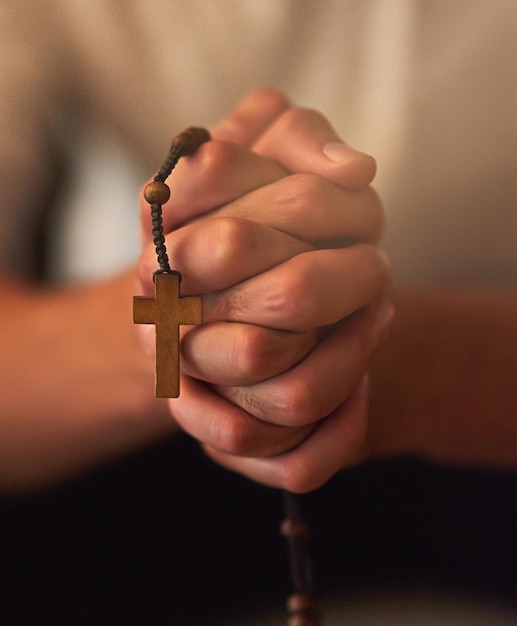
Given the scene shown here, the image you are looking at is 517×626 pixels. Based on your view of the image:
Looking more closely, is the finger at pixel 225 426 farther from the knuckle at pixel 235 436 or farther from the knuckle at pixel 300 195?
the knuckle at pixel 300 195

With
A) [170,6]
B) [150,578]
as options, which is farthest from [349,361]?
[150,578]

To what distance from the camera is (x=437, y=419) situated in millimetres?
492

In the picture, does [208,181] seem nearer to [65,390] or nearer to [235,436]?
[235,436]

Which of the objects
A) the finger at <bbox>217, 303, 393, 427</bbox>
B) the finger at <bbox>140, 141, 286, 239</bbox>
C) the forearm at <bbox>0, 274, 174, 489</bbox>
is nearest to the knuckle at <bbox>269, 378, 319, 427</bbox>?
the finger at <bbox>217, 303, 393, 427</bbox>

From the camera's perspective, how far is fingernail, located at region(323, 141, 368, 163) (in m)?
0.34

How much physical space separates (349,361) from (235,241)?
9 cm

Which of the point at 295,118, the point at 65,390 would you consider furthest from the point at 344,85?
the point at 65,390

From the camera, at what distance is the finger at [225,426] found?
33cm

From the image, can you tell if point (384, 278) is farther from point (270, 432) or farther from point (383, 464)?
point (383, 464)

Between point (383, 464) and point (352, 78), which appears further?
point (383, 464)

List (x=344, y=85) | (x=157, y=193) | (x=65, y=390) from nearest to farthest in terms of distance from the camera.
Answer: (x=157, y=193)
(x=344, y=85)
(x=65, y=390)

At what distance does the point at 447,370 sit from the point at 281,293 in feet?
0.72

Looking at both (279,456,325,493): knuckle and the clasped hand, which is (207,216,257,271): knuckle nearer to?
the clasped hand

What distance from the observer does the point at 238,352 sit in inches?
11.9
